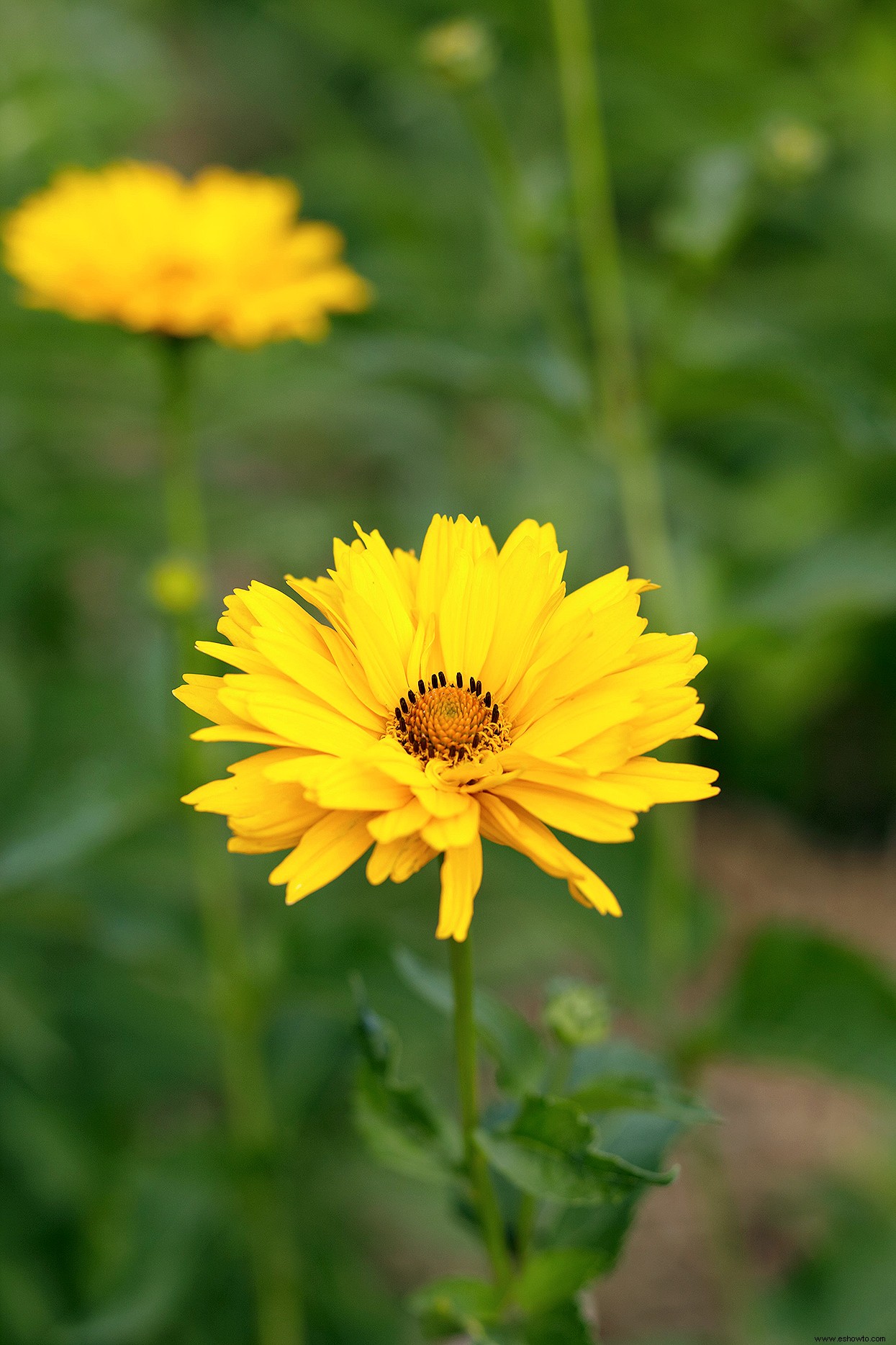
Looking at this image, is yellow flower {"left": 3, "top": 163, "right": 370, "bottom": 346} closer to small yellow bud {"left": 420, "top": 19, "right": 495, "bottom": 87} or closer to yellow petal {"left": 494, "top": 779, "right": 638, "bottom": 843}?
small yellow bud {"left": 420, "top": 19, "right": 495, "bottom": 87}

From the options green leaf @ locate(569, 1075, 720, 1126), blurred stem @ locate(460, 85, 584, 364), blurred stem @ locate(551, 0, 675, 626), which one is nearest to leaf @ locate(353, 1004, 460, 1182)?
green leaf @ locate(569, 1075, 720, 1126)

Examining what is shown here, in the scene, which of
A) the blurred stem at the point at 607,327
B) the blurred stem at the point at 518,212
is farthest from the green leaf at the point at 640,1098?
the blurred stem at the point at 518,212

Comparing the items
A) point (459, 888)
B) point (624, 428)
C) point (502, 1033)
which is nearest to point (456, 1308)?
point (502, 1033)

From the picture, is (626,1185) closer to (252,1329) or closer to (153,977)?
(153,977)

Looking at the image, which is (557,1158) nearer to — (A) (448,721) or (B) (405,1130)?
(B) (405,1130)

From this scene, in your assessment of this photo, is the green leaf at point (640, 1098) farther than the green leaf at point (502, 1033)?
No

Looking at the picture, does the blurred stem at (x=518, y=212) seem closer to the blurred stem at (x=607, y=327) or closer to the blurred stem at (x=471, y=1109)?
the blurred stem at (x=607, y=327)
